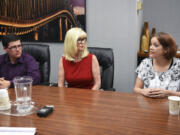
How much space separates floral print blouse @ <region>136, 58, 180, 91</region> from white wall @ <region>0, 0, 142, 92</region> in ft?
2.88

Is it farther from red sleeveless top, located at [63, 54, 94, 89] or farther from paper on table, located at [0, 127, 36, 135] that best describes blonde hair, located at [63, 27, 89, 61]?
paper on table, located at [0, 127, 36, 135]

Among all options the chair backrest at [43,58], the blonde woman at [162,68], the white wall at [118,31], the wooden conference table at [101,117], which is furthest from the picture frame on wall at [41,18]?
the wooden conference table at [101,117]

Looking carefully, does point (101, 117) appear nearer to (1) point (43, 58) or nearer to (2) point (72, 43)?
(2) point (72, 43)

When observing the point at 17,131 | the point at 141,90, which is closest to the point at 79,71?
the point at 141,90

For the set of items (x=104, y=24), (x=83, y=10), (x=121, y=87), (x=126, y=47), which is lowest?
(x=121, y=87)

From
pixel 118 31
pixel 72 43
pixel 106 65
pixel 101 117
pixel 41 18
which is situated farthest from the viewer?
pixel 41 18

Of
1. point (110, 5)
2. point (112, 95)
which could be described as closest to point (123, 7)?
point (110, 5)

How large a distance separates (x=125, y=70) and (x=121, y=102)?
1.42 meters

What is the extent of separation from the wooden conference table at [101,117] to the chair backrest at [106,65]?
535 millimetres

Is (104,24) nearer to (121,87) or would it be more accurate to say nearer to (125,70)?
(125,70)

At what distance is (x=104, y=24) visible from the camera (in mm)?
2787

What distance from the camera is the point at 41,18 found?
3.05 meters

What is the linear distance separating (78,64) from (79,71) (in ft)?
0.23

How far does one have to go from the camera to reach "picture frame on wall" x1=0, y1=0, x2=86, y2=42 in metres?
2.88
